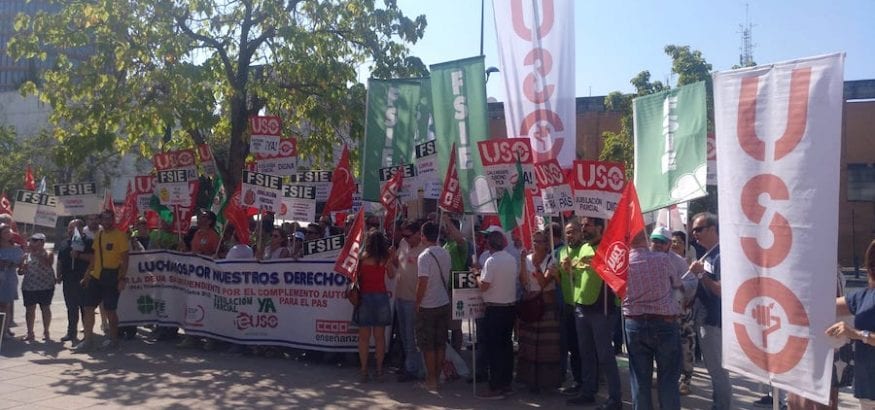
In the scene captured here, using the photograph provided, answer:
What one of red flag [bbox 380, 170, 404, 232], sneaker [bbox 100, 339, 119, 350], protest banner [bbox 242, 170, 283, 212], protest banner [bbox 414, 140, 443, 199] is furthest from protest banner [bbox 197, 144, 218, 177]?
protest banner [bbox 414, 140, 443, 199]

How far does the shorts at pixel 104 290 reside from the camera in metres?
11.2

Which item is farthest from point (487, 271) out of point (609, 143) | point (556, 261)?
point (609, 143)

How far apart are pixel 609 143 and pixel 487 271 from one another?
20063 millimetres

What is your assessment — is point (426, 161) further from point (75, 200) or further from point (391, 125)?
point (75, 200)

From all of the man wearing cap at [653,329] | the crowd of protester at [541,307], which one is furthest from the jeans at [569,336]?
the man wearing cap at [653,329]

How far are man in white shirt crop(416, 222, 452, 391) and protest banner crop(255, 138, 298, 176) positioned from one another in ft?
12.5

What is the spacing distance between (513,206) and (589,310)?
1.55 m

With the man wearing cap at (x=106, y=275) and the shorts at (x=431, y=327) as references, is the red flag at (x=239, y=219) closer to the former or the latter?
the man wearing cap at (x=106, y=275)

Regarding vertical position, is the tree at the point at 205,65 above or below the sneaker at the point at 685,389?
above

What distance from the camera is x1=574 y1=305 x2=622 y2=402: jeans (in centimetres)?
807

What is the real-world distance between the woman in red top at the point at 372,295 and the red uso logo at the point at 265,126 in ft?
11.0

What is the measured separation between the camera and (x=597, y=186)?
8.81m

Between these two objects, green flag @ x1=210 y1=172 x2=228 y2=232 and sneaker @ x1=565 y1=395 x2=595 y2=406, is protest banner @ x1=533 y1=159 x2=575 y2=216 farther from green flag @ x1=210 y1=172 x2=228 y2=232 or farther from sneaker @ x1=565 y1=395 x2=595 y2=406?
green flag @ x1=210 y1=172 x2=228 y2=232

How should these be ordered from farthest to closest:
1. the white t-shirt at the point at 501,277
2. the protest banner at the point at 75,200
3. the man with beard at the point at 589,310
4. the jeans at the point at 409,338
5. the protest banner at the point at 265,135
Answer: the protest banner at the point at 75,200, the protest banner at the point at 265,135, the jeans at the point at 409,338, the white t-shirt at the point at 501,277, the man with beard at the point at 589,310
